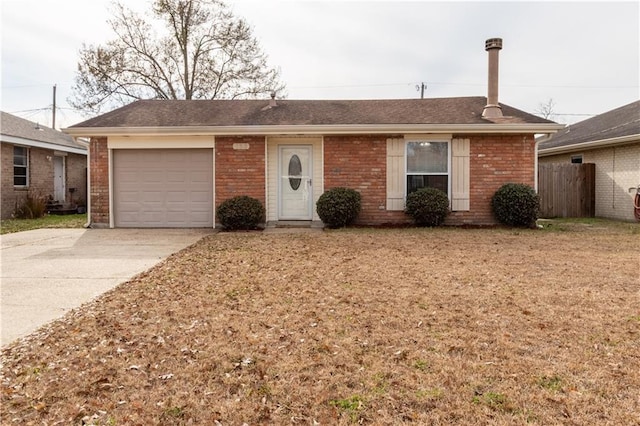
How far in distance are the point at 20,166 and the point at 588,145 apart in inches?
801

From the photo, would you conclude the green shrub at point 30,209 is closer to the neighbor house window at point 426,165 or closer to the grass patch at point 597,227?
the neighbor house window at point 426,165

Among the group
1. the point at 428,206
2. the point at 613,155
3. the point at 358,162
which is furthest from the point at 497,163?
the point at 613,155

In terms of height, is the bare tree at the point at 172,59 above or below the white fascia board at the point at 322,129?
above

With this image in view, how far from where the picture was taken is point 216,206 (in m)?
11.0

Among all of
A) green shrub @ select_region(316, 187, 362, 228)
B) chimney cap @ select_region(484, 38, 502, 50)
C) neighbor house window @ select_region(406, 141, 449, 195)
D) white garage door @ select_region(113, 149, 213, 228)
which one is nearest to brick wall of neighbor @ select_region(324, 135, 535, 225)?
green shrub @ select_region(316, 187, 362, 228)

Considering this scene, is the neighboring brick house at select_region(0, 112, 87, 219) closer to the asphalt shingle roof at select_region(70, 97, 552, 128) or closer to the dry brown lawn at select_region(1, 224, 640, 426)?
the asphalt shingle roof at select_region(70, 97, 552, 128)

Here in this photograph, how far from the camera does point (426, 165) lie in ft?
36.6

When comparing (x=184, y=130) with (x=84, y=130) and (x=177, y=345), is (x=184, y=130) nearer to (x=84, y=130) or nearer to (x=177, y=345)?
(x=84, y=130)

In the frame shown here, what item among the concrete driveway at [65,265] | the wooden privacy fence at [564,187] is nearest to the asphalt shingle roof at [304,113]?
the concrete driveway at [65,265]

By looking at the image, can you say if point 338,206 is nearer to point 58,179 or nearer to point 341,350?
point 341,350

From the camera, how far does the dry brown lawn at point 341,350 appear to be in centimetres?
231

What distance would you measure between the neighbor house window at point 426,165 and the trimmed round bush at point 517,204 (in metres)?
1.37

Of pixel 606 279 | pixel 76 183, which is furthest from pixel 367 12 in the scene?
pixel 76 183

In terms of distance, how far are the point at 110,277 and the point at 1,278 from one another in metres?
1.37
